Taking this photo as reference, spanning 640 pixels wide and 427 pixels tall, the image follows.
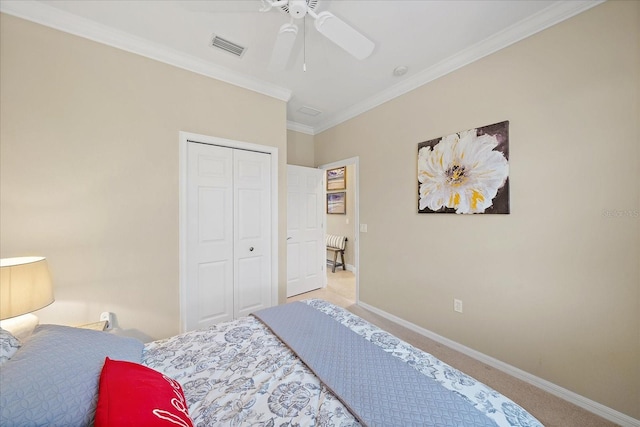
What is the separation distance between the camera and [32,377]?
697mm

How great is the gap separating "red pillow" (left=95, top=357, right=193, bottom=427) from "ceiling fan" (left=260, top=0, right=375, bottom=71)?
1.77 m

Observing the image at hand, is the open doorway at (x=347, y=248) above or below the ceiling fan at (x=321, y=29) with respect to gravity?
below

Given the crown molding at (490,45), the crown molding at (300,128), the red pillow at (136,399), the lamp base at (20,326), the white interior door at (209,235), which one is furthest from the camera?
the crown molding at (300,128)

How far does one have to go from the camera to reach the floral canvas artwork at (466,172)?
6.53 ft

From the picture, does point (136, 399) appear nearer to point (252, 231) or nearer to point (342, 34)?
point (342, 34)

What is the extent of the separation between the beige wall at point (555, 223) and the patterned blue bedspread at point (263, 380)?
126cm

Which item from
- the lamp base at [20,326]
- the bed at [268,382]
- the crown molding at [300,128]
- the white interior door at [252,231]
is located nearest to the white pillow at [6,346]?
the bed at [268,382]

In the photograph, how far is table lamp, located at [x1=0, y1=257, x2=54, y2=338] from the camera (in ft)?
4.14

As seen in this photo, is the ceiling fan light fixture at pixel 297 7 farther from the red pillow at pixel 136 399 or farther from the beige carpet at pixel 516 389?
the beige carpet at pixel 516 389

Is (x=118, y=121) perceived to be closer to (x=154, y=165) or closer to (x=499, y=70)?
(x=154, y=165)

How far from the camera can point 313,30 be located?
6.24ft

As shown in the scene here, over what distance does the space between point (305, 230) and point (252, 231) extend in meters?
1.22

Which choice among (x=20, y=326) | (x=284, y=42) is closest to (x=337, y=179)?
(x=284, y=42)

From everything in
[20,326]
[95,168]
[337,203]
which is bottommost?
[20,326]
